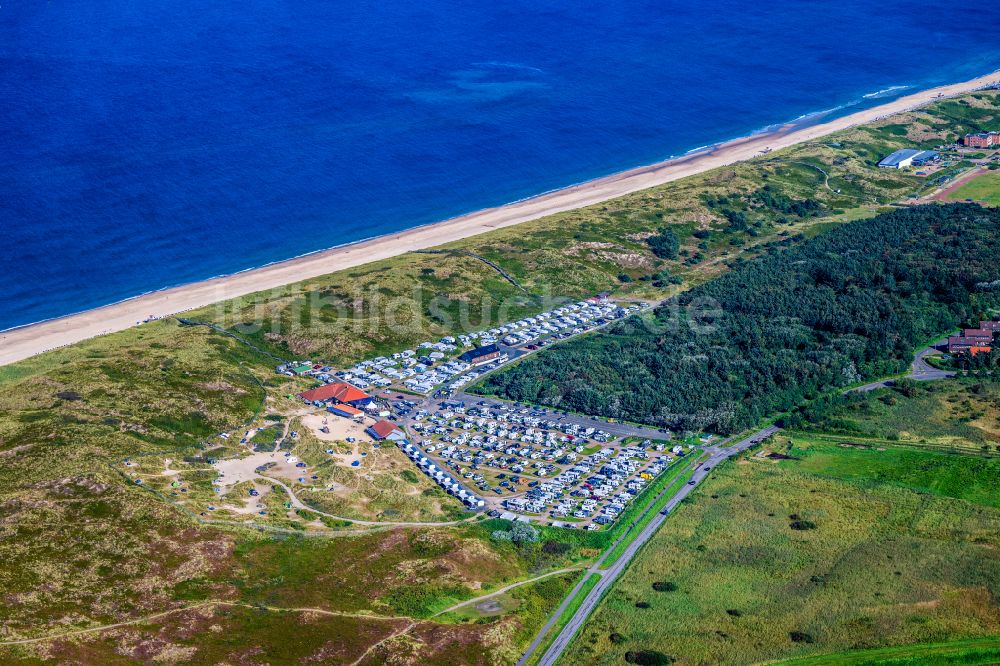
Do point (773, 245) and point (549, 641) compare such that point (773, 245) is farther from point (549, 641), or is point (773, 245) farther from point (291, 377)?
point (549, 641)

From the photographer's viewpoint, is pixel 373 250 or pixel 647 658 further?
pixel 373 250

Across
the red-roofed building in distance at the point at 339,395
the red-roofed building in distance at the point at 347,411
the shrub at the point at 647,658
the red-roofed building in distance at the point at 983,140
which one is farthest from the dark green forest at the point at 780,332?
the red-roofed building in distance at the point at 983,140

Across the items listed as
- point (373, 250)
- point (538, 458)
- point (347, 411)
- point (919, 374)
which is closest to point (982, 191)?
point (919, 374)

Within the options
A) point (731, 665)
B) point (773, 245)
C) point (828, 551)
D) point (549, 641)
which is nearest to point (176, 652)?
point (549, 641)

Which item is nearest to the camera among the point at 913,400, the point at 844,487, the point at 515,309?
the point at 844,487

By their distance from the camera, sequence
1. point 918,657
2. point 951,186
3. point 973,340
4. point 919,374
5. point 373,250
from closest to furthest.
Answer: point 918,657
point 919,374
point 973,340
point 373,250
point 951,186

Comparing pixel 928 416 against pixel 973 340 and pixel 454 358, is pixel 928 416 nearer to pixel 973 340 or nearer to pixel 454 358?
pixel 973 340

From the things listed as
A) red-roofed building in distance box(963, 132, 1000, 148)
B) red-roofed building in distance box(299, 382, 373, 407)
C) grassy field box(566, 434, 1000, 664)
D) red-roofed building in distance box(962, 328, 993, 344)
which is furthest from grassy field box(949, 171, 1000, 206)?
red-roofed building in distance box(299, 382, 373, 407)
